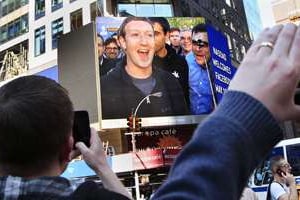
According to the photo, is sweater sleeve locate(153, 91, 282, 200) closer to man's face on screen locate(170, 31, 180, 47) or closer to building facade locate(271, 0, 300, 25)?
man's face on screen locate(170, 31, 180, 47)

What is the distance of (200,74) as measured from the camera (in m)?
30.3

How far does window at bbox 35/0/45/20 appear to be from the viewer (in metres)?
38.2

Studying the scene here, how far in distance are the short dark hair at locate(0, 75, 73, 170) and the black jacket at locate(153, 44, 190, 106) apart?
1112 inches

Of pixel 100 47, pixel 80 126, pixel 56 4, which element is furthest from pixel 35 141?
pixel 56 4

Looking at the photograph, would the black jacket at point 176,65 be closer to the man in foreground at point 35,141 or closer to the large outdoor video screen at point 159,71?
the large outdoor video screen at point 159,71

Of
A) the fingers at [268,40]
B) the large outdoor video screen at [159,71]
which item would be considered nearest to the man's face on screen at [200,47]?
the large outdoor video screen at [159,71]

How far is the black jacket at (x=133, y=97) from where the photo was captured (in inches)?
1072

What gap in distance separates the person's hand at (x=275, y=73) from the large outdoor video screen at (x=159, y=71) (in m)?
26.1

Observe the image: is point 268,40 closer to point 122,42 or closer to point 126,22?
point 122,42

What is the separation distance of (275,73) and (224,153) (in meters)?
0.16

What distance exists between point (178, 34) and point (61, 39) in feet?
23.3

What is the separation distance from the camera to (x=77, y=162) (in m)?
27.4

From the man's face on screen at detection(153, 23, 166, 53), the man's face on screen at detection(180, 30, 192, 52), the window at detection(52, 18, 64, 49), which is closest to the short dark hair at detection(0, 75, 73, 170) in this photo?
the man's face on screen at detection(153, 23, 166, 53)

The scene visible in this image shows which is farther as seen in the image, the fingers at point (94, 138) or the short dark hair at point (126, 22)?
the short dark hair at point (126, 22)
